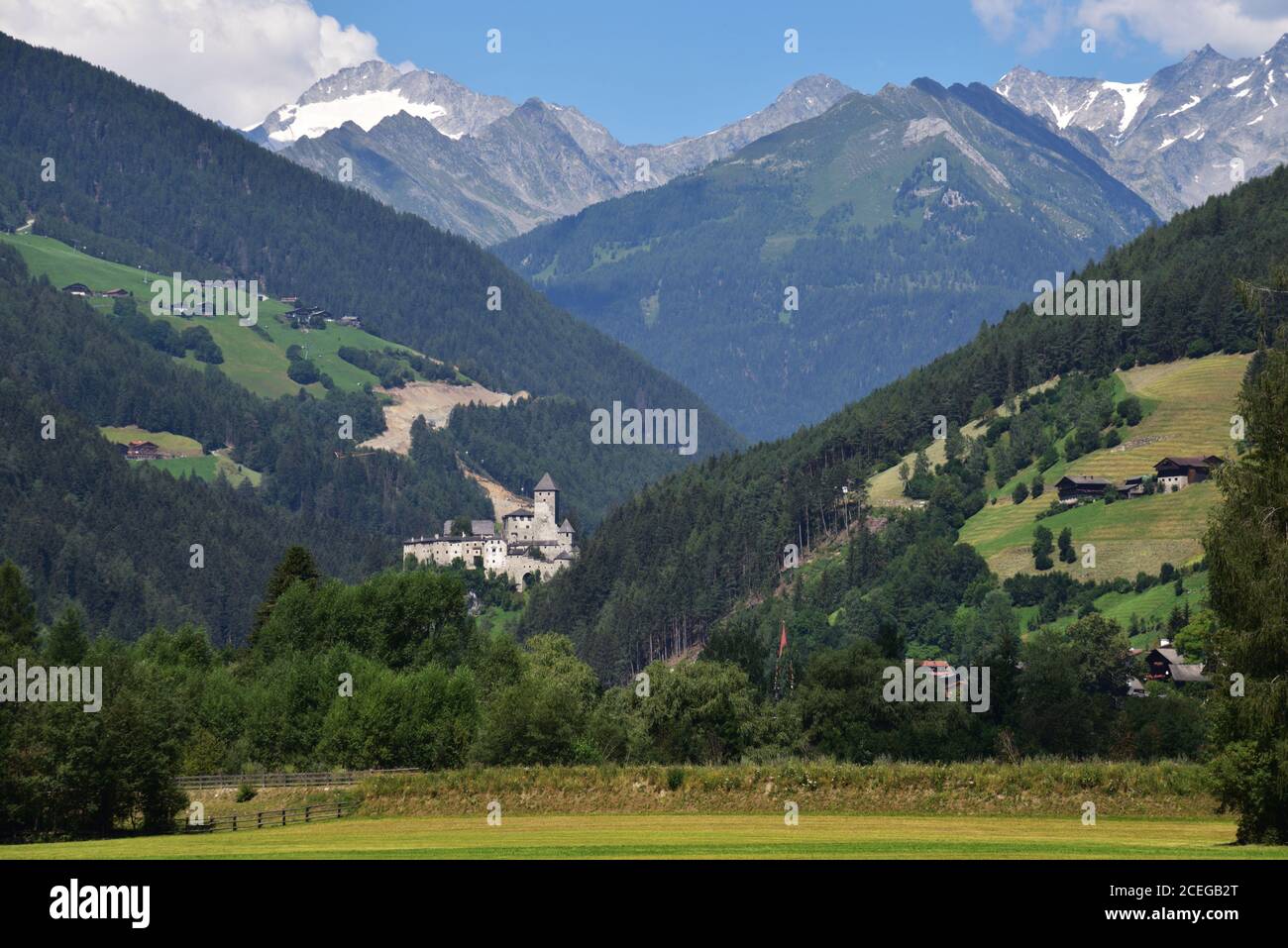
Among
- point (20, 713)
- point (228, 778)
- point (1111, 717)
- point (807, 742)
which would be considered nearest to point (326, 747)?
point (228, 778)

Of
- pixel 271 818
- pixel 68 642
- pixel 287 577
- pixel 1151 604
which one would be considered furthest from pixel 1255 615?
pixel 1151 604

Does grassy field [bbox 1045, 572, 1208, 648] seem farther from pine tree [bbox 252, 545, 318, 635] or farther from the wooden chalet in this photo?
pine tree [bbox 252, 545, 318, 635]

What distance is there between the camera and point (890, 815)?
78.4m

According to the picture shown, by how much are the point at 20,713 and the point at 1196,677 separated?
108647 millimetres

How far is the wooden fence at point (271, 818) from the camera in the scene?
270ft

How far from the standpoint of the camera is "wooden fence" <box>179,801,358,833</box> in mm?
82312

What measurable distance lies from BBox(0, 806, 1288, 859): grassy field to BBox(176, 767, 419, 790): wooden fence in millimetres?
11803

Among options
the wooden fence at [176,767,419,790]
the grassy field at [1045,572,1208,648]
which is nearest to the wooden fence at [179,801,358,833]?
the wooden fence at [176,767,419,790]

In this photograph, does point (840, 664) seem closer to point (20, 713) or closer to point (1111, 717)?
point (1111, 717)

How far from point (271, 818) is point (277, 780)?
1124 cm

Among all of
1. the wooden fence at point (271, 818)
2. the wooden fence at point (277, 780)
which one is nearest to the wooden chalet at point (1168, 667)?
the wooden fence at point (277, 780)

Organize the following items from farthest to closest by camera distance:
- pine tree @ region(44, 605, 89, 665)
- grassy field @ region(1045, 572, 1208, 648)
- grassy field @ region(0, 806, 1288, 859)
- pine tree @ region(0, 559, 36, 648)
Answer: grassy field @ region(1045, 572, 1208, 648) → pine tree @ region(0, 559, 36, 648) → pine tree @ region(44, 605, 89, 665) → grassy field @ region(0, 806, 1288, 859)

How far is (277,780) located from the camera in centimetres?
9606
